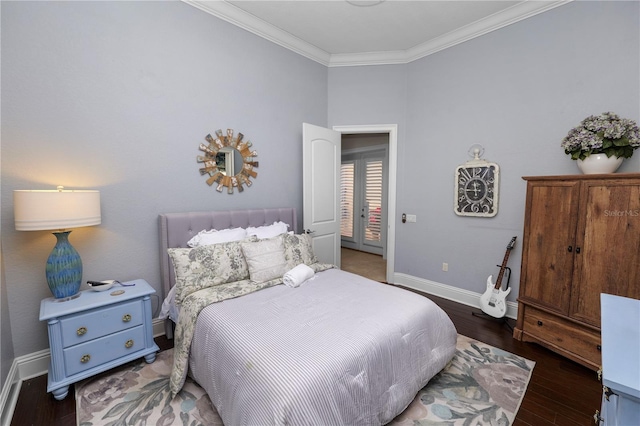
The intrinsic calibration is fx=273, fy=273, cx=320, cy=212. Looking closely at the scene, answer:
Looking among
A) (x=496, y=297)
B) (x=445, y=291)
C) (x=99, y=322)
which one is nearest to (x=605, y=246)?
(x=496, y=297)

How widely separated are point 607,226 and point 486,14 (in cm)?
244

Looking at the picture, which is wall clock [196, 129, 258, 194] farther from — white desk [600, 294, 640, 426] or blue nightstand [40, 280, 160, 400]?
white desk [600, 294, 640, 426]

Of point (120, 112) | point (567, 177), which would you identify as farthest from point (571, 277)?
point (120, 112)

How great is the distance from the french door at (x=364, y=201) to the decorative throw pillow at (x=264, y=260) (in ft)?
12.0

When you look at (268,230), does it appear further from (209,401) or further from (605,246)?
(605,246)

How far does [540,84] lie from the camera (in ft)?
8.98

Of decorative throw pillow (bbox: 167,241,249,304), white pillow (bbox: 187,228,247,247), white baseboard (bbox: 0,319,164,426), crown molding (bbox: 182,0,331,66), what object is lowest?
white baseboard (bbox: 0,319,164,426)

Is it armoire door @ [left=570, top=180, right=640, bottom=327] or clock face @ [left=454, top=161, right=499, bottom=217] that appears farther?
clock face @ [left=454, top=161, right=499, bottom=217]

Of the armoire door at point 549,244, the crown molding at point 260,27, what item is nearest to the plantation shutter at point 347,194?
the crown molding at point 260,27

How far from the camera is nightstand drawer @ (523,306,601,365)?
6.84 feet

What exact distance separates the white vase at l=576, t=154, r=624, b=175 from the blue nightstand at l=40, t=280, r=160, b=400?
365 cm

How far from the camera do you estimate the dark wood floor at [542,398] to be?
1.66 m

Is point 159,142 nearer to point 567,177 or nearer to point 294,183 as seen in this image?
point 294,183

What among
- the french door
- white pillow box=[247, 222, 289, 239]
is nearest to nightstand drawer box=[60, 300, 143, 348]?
white pillow box=[247, 222, 289, 239]
